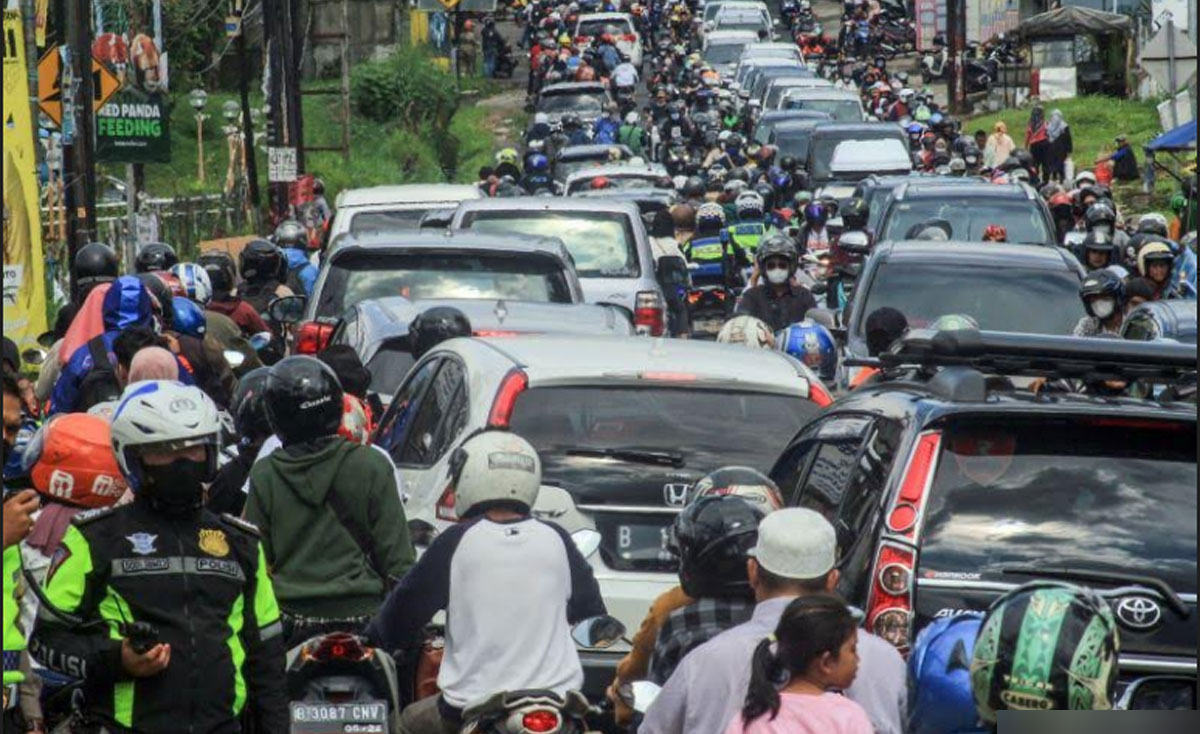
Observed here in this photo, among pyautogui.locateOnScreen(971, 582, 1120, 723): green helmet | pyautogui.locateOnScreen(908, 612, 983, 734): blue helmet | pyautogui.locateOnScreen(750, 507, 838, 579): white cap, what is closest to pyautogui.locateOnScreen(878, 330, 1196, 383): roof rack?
pyautogui.locateOnScreen(750, 507, 838, 579): white cap

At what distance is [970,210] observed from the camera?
22094 millimetres

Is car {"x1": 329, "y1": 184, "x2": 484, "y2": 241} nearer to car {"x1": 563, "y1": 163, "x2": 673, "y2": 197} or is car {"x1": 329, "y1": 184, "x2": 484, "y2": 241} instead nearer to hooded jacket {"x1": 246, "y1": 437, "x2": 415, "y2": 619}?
car {"x1": 563, "y1": 163, "x2": 673, "y2": 197}

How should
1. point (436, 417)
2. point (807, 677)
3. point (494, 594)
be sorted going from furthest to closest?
point (436, 417) → point (494, 594) → point (807, 677)

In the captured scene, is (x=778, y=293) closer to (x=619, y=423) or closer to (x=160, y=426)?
(x=619, y=423)

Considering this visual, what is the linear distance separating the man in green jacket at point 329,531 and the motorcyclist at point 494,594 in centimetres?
49

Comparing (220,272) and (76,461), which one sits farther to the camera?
(220,272)

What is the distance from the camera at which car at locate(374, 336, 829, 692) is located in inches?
368

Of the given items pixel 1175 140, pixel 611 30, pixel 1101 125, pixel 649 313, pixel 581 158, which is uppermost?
pixel 649 313

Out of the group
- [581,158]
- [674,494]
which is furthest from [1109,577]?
[581,158]

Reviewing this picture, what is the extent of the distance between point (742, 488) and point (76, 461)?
1.81 metres

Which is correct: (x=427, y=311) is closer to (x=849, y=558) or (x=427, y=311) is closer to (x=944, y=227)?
(x=849, y=558)

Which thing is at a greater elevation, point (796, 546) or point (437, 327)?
point (796, 546)

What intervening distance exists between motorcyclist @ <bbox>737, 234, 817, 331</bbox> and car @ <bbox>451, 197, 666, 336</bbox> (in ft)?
5.86

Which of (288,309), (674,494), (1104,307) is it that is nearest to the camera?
(674,494)
